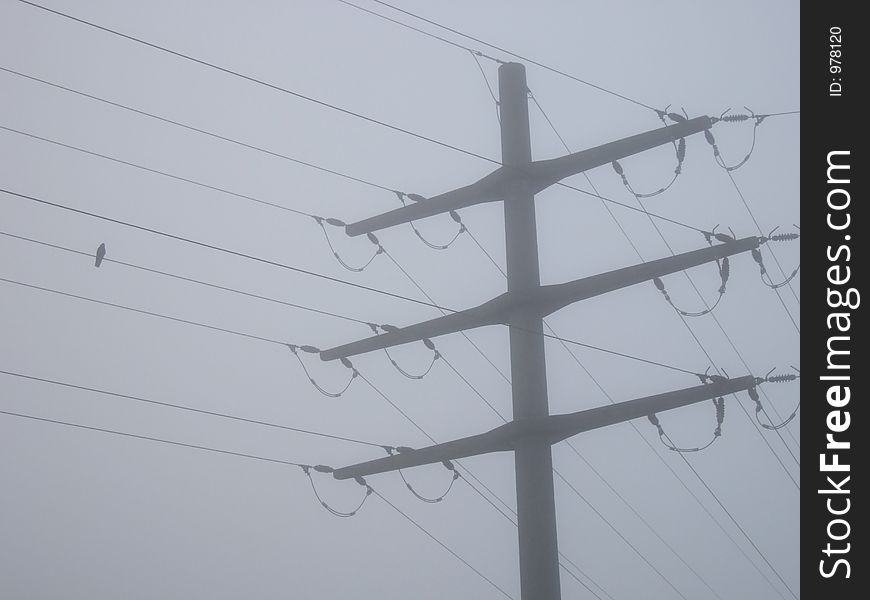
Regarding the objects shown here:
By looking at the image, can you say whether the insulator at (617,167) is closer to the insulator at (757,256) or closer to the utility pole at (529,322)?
the utility pole at (529,322)

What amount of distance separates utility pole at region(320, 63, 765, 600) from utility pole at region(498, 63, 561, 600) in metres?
0.01

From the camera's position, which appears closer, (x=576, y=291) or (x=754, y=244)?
(x=576, y=291)

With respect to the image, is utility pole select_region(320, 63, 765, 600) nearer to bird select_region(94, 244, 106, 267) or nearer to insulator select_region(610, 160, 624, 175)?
insulator select_region(610, 160, 624, 175)

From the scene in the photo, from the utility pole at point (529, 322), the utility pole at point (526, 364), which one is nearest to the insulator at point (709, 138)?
the utility pole at point (529, 322)

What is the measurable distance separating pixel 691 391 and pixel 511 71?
3.98 metres

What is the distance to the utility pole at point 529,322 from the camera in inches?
396

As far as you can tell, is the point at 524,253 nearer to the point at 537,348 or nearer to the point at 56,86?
the point at 537,348

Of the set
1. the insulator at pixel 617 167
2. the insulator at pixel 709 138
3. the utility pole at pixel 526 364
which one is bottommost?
the utility pole at pixel 526 364

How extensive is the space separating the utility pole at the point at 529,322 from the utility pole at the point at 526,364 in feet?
0.03

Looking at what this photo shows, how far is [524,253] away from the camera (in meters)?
10.9

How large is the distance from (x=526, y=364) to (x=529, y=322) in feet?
1.47

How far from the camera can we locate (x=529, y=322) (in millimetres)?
10688

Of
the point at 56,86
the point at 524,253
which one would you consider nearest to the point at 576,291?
the point at 524,253
